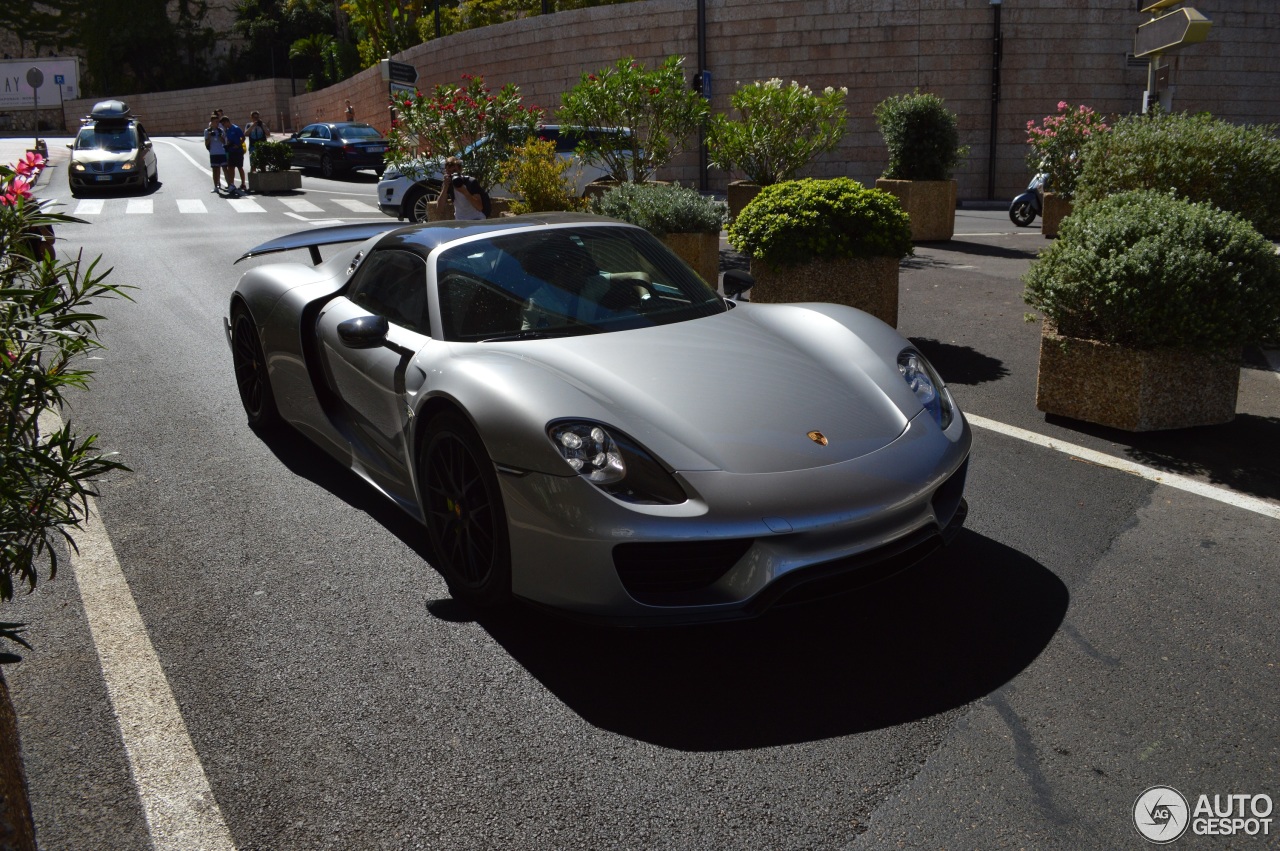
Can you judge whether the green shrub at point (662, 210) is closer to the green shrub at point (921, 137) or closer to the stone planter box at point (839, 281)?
the stone planter box at point (839, 281)

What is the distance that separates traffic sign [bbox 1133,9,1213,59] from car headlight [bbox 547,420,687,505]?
8.79 meters

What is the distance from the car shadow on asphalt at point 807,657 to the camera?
3.15 metres

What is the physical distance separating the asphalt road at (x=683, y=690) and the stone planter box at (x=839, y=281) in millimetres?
2817

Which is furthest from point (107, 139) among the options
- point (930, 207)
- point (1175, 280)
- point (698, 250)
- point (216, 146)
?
point (1175, 280)

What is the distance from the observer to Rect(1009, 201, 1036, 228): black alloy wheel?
17062mm

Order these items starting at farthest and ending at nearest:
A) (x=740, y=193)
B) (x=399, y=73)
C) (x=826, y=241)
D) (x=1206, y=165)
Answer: (x=399, y=73), (x=740, y=193), (x=1206, y=165), (x=826, y=241)

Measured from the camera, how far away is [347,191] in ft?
85.0

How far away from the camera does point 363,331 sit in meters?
4.30

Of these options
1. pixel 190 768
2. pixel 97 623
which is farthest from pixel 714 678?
pixel 97 623

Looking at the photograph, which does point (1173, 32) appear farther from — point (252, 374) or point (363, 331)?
point (363, 331)

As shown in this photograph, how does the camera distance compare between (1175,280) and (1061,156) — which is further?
(1061,156)

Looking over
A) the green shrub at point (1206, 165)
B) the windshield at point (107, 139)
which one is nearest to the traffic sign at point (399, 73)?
the windshield at point (107, 139)

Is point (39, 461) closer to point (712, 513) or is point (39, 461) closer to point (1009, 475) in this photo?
point (712, 513)

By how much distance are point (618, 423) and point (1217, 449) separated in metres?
3.72
